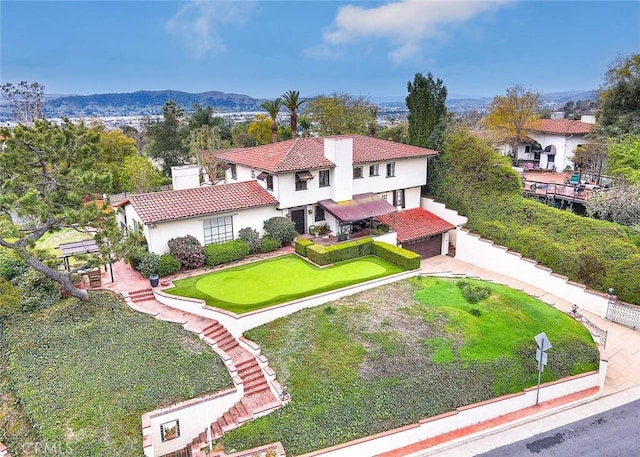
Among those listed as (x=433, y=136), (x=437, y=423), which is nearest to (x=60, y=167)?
(x=437, y=423)

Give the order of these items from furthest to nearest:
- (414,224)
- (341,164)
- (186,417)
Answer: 1. (414,224)
2. (341,164)
3. (186,417)

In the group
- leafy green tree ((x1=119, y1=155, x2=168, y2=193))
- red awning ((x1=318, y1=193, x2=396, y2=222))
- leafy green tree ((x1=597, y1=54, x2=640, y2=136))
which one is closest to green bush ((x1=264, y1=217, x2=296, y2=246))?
red awning ((x1=318, y1=193, x2=396, y2=222))

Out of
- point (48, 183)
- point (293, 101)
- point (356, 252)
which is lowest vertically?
point (356, 252)

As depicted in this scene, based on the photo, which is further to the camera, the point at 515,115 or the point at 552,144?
the point at 515,115

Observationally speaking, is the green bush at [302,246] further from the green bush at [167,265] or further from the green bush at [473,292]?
the green bush at [473,292]

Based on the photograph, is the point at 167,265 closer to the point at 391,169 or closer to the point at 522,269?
the point at 391,169

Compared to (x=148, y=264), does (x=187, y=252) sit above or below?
above

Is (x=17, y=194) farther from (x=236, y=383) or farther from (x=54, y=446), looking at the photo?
(x=236, y=383)

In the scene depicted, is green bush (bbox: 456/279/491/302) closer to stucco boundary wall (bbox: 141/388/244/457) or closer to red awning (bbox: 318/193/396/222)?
red awning (bbox: 318/193/396/222)

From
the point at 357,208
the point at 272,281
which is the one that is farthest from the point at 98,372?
the point at 357,208
